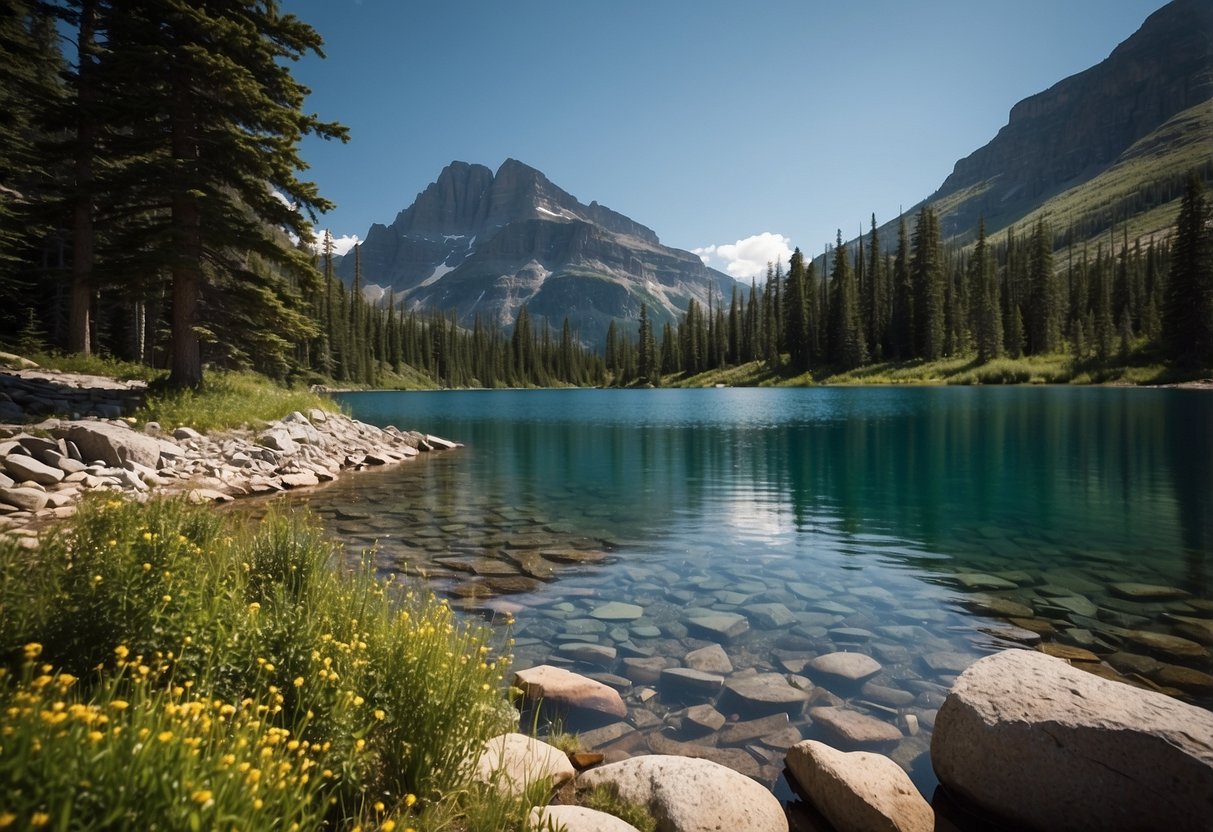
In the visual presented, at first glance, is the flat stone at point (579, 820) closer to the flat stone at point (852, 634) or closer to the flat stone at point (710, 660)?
the flat stone at point (710, 660)

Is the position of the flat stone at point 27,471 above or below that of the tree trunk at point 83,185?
below

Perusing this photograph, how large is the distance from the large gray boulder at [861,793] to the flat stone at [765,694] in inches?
53.6

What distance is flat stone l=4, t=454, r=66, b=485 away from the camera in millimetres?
12641

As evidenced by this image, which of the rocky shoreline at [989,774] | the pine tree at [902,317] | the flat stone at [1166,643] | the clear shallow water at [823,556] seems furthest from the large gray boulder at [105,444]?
the pine tree at [902,317]

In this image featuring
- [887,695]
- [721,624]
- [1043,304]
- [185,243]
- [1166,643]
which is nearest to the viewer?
[887,695]

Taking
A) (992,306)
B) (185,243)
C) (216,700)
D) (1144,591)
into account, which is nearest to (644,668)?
(216,700)

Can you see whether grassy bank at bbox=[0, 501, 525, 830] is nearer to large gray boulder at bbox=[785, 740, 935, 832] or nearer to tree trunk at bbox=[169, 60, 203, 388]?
large gray boulder at bbox=[785, 740, 935, 832]

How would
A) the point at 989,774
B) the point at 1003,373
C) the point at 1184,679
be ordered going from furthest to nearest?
the point at 1003,373 < the point at 1184,679 < the point at 989,774

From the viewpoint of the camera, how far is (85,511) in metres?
5.84

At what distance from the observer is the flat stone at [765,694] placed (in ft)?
22.3

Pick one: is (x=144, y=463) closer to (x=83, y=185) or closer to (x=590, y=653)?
(x=83, y=185)

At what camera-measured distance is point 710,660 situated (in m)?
7.88

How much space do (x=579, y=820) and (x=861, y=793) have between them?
2.39 m

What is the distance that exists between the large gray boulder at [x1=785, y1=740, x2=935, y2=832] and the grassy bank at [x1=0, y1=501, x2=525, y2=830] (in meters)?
2.66
